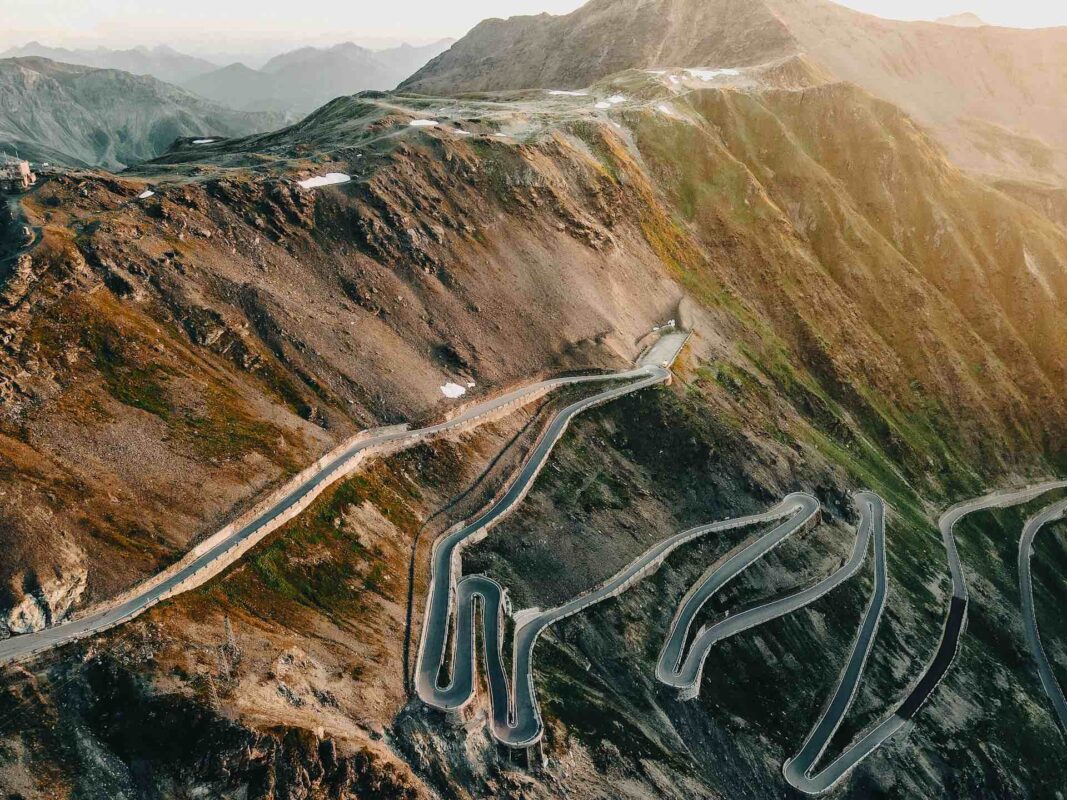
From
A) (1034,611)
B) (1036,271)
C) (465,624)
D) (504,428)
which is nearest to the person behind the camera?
(465,624)

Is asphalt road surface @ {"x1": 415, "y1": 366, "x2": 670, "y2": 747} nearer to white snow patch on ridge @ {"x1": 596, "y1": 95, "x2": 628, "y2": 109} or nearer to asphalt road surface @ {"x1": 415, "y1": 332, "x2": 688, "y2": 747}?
asphalt road surface @ {"x1": 415, "y1": 332, "x2": 688, "y2": 747}

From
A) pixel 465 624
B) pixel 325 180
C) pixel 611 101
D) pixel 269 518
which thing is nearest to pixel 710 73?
pixel 611 101

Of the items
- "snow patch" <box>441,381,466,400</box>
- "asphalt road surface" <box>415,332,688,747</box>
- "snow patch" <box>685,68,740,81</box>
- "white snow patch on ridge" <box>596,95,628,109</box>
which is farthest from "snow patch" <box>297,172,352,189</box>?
"snow patch" <box>685,68,740,81</box>

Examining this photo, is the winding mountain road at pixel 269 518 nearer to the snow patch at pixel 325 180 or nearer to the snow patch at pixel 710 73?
the snow patch at pixel 325 180

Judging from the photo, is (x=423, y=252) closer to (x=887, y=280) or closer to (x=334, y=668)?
(x=334, y=668)

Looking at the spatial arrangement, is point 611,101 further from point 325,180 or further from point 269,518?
point 269,518
